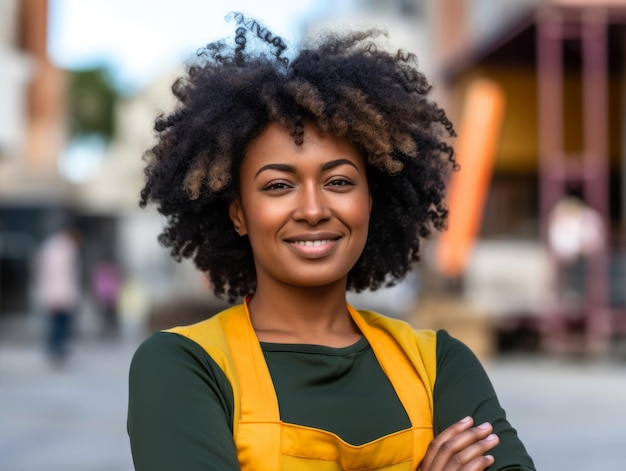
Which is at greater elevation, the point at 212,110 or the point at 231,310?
the point at 212,110

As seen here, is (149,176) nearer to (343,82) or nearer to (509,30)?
(343,82)

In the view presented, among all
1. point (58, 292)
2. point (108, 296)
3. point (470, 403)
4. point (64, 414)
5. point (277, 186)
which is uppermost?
point (108, 296)

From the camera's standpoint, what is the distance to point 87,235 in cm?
2350

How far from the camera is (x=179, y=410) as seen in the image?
2.00m

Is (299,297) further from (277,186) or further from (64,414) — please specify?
(64,414)

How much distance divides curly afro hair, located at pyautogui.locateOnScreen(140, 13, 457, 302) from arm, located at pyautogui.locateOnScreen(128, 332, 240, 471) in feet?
1.44

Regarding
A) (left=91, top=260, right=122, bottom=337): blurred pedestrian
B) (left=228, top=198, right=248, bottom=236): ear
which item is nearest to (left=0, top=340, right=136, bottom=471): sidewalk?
(left=228, top=198, right=248, bottom=236): ear

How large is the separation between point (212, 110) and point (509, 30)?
47.7ft

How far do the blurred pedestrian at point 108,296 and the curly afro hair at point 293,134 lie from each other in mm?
17534

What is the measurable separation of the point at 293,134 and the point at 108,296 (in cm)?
1844

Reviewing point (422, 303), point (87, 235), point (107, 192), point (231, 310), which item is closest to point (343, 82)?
point (231, 310)

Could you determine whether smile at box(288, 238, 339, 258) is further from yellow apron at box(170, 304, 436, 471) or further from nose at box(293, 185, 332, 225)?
yellow apron at box(170, 304, 436, 471)

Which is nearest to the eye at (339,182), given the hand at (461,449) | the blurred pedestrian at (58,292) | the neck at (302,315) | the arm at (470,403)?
the neck at (302,315)

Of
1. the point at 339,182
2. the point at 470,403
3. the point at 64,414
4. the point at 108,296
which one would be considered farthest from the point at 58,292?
the point at 470,403
